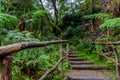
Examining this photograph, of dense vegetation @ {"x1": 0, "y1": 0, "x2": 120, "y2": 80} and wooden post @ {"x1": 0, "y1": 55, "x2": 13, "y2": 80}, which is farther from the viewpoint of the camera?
dense vegetation @ {"x1": 0, "y1": 0, "x2": 120, "y2": 80}

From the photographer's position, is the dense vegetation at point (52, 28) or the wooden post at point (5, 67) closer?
the wooden post at point (5, 67)

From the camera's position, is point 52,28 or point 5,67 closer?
point 5,67

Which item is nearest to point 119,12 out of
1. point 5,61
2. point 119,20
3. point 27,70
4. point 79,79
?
point 119,20

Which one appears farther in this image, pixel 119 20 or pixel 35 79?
pixel 119 20

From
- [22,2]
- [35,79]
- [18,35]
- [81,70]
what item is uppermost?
[22,2]

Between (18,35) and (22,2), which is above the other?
(22,2)

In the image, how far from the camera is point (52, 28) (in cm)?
1102

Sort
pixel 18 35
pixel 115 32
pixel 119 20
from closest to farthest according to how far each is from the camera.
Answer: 1. pixel 18 35
2. pixel 119 20
3. pixel 115 32

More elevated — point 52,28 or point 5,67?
point 5,67

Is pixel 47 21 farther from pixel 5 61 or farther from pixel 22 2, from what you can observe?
pixel 5 61

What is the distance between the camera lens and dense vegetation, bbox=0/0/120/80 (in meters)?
3.55

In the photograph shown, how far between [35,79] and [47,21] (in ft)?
24.1

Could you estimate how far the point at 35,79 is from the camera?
3346 mm

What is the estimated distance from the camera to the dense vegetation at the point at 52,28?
355cm
